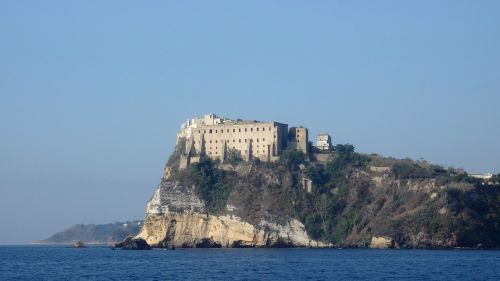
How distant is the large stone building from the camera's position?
377 ft

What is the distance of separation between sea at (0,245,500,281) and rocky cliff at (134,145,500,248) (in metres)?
7.68

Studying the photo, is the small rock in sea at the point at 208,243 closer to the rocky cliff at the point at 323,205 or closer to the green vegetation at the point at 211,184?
the rocky cliff at the point at 323,205

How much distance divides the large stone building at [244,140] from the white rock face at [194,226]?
7083 mm

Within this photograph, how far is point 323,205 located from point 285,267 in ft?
128

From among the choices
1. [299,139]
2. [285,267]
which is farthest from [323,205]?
[285,267]

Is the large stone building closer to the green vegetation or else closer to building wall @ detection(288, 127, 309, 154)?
building wall @ detection(288, 127, 309, 154)

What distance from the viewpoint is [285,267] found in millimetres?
71062

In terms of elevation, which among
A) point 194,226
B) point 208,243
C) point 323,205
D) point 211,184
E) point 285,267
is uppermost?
point 211,184

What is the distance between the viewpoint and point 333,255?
292ft

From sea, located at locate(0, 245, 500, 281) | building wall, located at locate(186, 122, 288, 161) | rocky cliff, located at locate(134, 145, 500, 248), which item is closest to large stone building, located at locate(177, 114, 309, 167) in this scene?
building wall, located at locate(186, 122, 288, 161)

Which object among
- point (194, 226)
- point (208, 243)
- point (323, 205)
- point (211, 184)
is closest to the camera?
point (208, 243)

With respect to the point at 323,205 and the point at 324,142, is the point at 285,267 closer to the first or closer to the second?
the point at 323,205

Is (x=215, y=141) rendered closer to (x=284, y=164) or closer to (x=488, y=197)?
(x=284, y=164)

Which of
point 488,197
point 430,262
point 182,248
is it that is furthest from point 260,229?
point 430,262
